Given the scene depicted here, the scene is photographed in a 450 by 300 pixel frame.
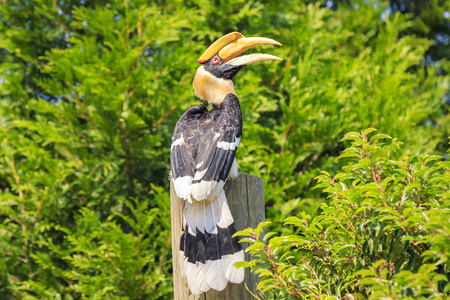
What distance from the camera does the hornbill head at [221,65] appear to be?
3051 millimetres

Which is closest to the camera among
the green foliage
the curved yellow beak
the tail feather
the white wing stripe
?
the green foliage

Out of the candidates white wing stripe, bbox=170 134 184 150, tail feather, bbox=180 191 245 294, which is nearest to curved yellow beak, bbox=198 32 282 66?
white wing stripe, bbox=170 134 184 150

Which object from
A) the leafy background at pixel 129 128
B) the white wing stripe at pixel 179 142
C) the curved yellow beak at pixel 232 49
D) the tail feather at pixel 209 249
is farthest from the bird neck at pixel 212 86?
the leafy background at pixel 129 128

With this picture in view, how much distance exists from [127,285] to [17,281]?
1259 millimetres

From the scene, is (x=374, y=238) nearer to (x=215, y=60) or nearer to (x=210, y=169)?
(x=210, y=169)

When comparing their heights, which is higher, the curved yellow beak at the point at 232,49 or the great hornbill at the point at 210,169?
the curved yellow beak at the point at 232,49

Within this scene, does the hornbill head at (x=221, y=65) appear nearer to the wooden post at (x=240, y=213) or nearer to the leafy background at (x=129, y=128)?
the wooden post at (x=240, y=213)

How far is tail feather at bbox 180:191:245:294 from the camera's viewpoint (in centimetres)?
192

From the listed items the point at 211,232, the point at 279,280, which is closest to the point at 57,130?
the point at 211,232

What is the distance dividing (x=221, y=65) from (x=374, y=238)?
187cm

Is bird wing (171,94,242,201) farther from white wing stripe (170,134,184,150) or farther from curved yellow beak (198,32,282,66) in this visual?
curved yellow beak (198,32,282,66)

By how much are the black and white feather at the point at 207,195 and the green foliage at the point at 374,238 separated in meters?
0.32

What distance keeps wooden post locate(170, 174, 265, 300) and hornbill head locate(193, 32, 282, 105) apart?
3.09ft

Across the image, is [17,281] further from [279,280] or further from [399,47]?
[399,47]
